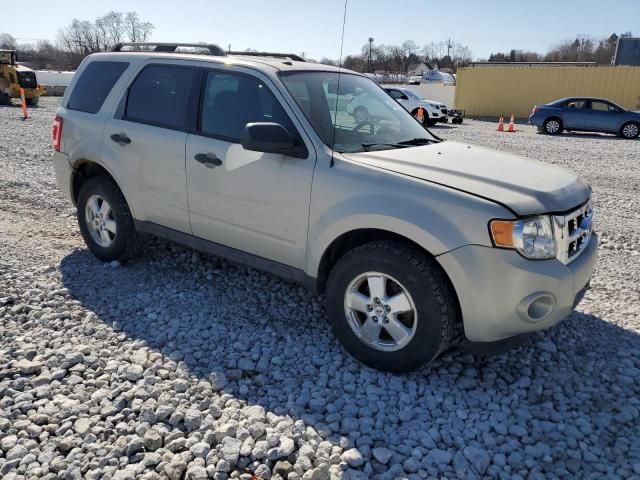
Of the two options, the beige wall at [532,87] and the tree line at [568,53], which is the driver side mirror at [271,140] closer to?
the beige wall at [532,87]

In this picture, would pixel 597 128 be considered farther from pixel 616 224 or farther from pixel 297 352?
pixel 297 352

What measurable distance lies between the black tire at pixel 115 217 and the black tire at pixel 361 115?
2.20m

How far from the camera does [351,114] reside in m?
4.04

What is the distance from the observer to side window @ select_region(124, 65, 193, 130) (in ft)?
14.4

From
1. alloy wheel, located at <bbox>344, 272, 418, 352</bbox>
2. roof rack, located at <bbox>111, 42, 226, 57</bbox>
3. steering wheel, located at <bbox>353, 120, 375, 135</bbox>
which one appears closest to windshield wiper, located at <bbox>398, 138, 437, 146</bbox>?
steering wheel, located at <bbox>353, 120, 375, 135</bbox>

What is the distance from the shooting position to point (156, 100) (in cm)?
457

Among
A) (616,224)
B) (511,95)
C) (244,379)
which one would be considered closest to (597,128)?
(511,95)

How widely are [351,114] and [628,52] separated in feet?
138

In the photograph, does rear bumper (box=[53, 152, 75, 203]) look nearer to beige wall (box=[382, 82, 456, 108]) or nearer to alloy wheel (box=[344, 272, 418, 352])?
alloy wheel (box=[344, 272, 418, 352])

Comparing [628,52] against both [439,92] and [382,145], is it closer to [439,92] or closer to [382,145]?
[439,92]

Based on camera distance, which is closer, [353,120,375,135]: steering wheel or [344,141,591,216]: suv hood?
[344,141,591,216]: suv hood

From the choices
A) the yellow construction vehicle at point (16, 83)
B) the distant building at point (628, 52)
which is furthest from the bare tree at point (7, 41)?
the distant building at point (628, 52)

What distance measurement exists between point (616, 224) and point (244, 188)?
5253 mm

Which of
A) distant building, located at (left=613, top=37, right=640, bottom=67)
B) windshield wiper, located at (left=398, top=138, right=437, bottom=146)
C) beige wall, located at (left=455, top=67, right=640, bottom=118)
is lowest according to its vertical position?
windshield wiper, located at (left=398, top=138, right=437, bottom=146)
